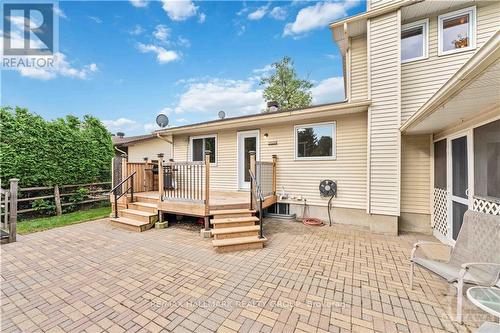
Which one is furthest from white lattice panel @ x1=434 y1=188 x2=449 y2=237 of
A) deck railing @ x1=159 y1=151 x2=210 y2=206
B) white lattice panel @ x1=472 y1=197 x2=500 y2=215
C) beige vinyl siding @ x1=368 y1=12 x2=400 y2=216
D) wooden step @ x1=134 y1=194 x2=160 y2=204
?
wooden step @ x1=134 y1=194 x2=160 y2=204

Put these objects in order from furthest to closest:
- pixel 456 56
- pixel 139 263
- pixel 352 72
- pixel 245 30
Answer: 1. pixel 245 30
2. pixel 352 72
3. pixel 456 56
4. pixel 139 263

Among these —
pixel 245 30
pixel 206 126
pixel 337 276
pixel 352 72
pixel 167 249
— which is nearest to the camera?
pixel 337 276

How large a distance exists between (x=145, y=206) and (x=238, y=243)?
344cm

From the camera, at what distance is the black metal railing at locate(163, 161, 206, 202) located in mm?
5082

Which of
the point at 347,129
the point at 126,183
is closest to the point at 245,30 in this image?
the point at 347,129

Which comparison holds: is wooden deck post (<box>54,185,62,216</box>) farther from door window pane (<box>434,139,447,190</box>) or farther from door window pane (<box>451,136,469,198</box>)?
door window pane (<box>434,139,447,190</box>)

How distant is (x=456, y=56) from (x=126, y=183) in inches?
384

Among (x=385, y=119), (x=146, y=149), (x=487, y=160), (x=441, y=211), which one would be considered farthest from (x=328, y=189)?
(x=146, y=149)

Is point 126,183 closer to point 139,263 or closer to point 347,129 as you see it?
point 139,263

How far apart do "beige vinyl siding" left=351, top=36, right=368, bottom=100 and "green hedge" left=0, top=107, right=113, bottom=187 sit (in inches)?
379

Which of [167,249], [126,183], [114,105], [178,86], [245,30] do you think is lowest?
[167,249]

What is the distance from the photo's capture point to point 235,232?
434cm

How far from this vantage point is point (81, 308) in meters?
2.38

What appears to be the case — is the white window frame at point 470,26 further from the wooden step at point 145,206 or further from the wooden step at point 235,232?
the wooden step at point 145,206
